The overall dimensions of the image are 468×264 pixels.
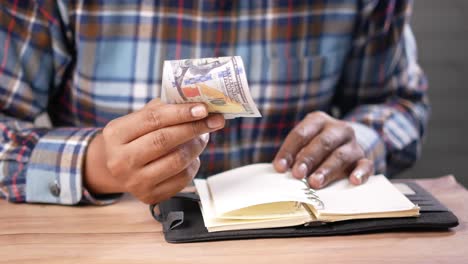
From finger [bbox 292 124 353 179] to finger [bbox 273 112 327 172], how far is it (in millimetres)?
10

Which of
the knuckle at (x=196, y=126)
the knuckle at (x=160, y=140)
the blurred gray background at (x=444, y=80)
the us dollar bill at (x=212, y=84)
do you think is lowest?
the blurred gray background at (x=444, y=80)

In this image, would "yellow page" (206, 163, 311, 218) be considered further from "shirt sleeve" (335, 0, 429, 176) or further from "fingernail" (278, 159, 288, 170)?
"shirt sleeve" (335, 0, 429, 176)

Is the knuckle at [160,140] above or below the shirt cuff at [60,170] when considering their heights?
above

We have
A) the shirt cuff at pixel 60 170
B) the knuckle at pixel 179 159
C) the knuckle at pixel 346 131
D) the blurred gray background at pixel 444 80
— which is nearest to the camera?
the knuckle at pixel 179 159

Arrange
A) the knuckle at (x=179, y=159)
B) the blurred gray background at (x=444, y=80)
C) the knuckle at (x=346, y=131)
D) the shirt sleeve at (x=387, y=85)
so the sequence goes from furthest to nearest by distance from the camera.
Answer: the blurred gray background at (x=444, y=80), the shirt sleeve at (x=387, y=85), the knuckle at (x=346, y=131), the knuckle at (x=179, y=159)

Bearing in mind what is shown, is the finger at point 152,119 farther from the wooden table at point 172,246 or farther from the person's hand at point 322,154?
the person's hand at point 322,154

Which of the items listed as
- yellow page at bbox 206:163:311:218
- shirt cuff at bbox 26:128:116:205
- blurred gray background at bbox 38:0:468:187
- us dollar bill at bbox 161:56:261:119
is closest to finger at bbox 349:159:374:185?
yellow page at bbox 206:163:311:218

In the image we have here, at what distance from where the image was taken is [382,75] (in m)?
1.48

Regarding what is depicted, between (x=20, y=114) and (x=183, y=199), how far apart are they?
46 cm

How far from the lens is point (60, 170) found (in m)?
1.08

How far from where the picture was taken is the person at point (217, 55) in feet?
3.54

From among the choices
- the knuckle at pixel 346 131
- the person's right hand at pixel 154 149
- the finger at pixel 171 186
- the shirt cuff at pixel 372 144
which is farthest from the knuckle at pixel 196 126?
the shirt cuff at pixel 372 144

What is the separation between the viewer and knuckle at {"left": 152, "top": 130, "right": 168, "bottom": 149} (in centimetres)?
91

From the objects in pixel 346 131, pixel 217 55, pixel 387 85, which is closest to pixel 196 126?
pixel 346 131
